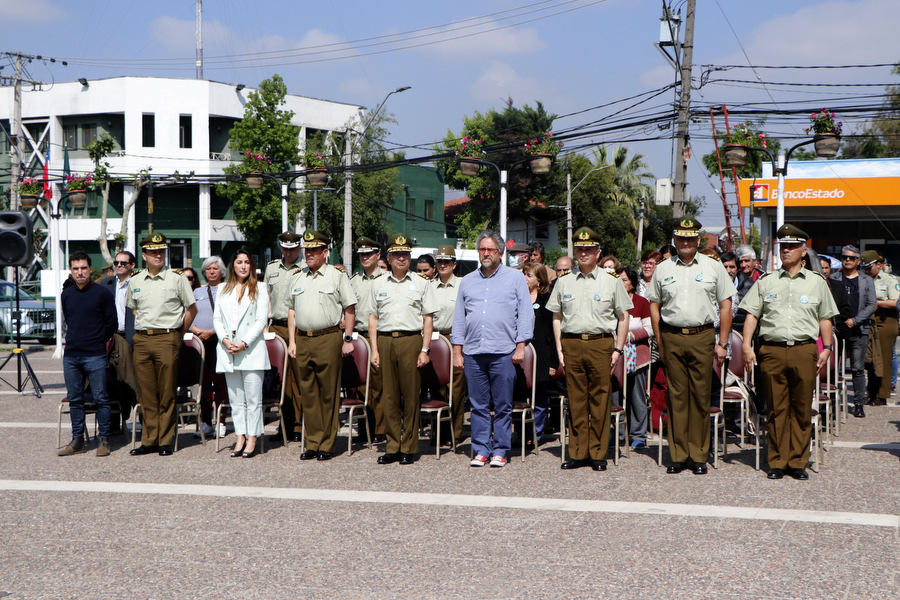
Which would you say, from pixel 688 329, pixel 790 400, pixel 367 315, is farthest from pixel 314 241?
pixel 790 400

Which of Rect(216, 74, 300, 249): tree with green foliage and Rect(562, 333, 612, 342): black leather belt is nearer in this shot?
Rect(562, 333, 612, 342): black leather belt

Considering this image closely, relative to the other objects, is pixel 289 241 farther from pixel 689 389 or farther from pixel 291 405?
pixel 689 389

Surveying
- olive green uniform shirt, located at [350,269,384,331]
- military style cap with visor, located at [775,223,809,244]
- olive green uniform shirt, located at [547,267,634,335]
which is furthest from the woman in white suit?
military style cap with visor, located at [775,223,809,244]

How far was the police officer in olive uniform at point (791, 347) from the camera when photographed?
7426 mm

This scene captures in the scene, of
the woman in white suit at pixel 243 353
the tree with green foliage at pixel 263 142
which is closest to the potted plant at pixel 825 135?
the woman in white suit at pixel 243 353

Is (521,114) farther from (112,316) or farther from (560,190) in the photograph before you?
(112,316)

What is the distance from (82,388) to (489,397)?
13.1 feet

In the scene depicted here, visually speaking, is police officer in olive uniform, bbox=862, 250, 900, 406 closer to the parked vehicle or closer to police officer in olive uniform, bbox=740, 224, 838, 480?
police officer in olive uniform, bbox=740, 224, 838, 480

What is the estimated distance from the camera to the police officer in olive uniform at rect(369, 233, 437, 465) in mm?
8383

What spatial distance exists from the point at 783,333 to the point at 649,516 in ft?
7.15

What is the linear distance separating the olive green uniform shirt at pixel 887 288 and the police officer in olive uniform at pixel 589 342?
19.8 ft

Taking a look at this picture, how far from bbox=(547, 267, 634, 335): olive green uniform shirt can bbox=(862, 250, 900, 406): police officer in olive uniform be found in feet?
18.2

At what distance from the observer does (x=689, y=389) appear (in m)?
7.82

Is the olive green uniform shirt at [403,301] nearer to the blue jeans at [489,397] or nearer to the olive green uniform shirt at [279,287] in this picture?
the blue jeans at [489,397]
